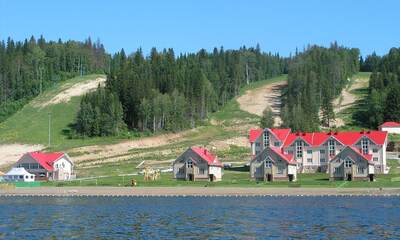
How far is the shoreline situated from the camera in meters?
83.3

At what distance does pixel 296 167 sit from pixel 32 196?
36364 mm

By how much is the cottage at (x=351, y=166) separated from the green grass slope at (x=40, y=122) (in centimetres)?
5784

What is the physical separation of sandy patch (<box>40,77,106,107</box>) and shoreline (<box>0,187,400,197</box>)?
87460 mm

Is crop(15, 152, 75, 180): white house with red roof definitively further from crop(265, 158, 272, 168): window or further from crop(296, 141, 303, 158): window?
crop(296, 141, 303, 158): window

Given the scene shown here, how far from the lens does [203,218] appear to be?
5584cm

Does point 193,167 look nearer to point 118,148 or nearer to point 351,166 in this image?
point 351,166

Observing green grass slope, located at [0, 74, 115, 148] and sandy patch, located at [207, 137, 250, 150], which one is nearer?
sandy patch, located at [207, 137, 250, 150]

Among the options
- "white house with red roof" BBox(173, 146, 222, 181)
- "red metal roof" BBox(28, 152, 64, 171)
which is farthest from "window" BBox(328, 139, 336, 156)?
"red metal roof" BBox(28, 152, 64, 171)

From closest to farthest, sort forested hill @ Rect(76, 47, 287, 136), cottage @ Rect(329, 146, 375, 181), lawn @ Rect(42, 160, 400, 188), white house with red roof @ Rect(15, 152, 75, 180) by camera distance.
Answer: lawn @ Rect(42, 160, 400, 188)
cottage @ Rect(329, 146, 375, 181)
white house with red roof @ Rect(15, 152, 75, 180)
forested hill @ Rect(76, 47, 287, 136)

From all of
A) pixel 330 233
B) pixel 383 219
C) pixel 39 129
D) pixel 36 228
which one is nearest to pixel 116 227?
pixel 36 228

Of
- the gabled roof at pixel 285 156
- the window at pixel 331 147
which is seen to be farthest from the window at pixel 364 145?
the gabled roof at pixel 285 156

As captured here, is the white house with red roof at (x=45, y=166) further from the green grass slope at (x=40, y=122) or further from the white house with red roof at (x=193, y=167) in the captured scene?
the green grass slope at (x=40, y=122)

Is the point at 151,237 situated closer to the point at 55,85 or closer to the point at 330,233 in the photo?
the point at 330,233

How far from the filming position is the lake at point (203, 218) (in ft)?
150
